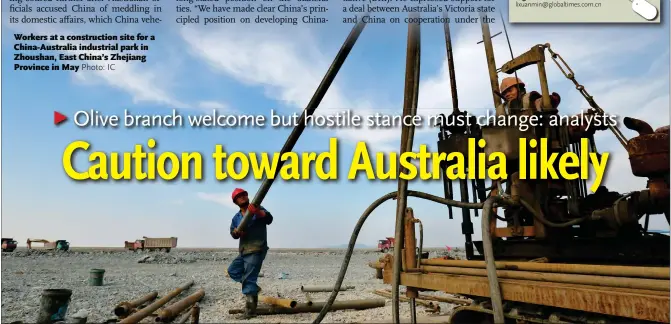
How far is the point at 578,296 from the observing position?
8.41 ft

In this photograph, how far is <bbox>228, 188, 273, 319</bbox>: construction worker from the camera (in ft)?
19.4

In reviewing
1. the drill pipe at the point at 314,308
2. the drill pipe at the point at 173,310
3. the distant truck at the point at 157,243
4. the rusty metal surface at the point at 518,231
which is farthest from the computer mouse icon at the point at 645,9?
the distant truck at the point at 157,243

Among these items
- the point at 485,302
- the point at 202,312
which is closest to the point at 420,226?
the point at 485,302

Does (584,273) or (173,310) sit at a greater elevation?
(584,273)

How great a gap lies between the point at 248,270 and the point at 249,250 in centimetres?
26

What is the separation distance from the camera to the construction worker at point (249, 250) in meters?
5.90

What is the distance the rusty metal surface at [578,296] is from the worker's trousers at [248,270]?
307cm

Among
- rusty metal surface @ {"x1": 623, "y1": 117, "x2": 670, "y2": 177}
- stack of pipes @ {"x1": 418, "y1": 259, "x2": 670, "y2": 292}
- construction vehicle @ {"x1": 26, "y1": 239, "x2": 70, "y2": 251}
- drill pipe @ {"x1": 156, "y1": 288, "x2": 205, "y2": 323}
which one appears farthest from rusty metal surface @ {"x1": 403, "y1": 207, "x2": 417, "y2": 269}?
construction vehicle @ {"x1": 26, "y1": 239, "x2": 70, "y2": 251}

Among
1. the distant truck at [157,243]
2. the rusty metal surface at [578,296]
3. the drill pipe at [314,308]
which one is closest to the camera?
the rusty metal surface at [578,296]

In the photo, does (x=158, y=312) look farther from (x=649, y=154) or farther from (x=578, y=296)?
(x=649, y=154)

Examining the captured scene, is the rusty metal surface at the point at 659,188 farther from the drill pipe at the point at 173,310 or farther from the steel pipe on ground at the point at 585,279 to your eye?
the drill pipe at the point at 173,310

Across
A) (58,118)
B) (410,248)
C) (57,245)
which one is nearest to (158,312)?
(58,118)

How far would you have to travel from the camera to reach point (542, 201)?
175 inches

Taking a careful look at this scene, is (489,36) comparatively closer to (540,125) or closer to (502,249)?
(540,125)
